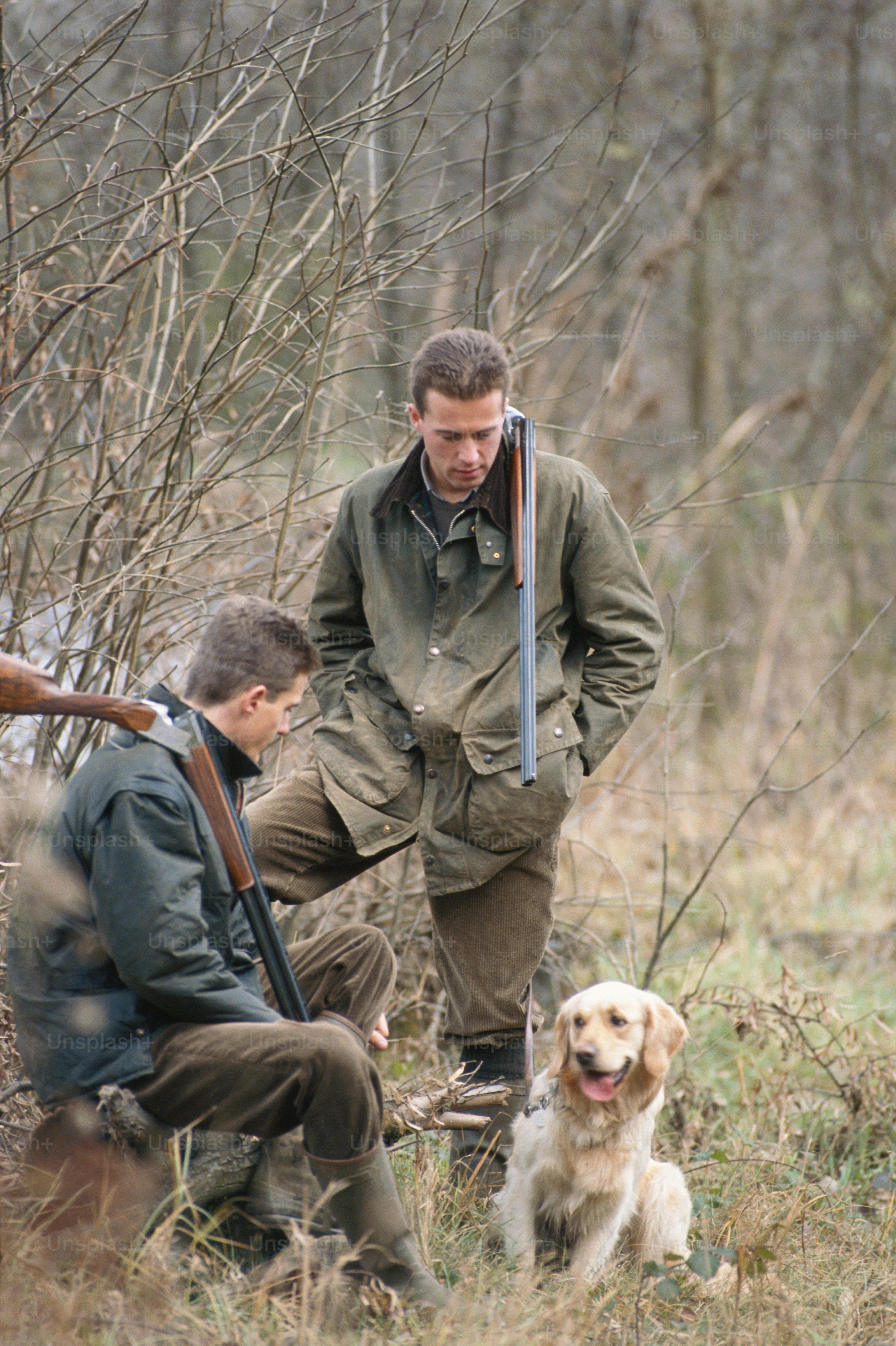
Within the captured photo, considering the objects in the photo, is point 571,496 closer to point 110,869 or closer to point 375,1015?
point 375,1015

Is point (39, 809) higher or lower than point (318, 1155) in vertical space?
higher

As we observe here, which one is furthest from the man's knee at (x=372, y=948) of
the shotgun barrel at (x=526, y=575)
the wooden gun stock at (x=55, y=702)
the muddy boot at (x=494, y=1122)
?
the wooden gun stock at (x=55, y=702)

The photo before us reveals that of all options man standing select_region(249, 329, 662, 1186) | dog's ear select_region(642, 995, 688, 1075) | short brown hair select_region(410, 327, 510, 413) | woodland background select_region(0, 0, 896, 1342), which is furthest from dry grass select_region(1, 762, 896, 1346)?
short brown hair select_region(410, 327, 510, 413)

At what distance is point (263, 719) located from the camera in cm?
304

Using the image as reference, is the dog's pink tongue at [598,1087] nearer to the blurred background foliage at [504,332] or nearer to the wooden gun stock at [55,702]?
the wooden gun stock at [55,702]

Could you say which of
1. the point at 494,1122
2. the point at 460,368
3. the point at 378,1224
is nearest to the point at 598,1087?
the point at 494,1122

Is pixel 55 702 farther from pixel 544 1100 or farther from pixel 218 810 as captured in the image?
pixel 544 1100

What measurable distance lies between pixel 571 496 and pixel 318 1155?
1.97 m

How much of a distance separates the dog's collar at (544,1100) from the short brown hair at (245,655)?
4.69 feet

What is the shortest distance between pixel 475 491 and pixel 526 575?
30cm

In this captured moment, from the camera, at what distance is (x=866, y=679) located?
35.7 feet

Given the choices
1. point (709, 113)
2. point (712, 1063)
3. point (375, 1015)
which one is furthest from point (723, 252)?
point (375, 1015)

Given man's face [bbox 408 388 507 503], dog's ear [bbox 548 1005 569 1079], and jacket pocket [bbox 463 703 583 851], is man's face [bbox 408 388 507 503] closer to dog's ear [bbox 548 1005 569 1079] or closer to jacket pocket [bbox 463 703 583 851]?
jacket pocket [bbox 463 703 583 851]

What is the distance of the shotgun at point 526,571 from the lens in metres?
3.66
